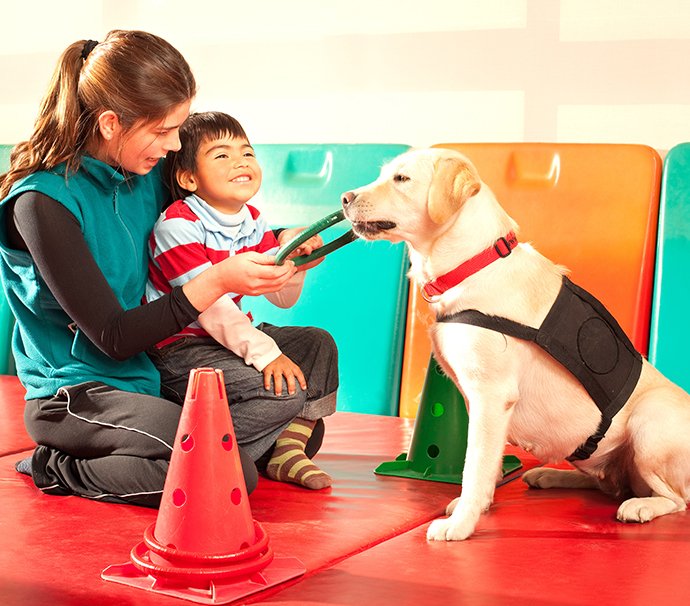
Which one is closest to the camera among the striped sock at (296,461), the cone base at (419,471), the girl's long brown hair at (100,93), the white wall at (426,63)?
the girl's long brown hair at (100,93)

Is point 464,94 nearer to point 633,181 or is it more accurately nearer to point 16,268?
point 633,181

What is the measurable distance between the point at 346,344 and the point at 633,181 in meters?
1.05

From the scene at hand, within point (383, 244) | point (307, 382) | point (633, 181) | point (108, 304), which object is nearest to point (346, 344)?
point (383, 244)

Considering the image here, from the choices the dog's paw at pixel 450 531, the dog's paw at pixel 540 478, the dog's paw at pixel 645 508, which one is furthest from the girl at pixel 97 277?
the dog's paw at pixel 645 508

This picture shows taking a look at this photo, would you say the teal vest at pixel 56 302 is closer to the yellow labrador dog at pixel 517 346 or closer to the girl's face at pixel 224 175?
the girl's face at pixel 224 175

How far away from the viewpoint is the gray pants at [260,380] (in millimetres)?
2270

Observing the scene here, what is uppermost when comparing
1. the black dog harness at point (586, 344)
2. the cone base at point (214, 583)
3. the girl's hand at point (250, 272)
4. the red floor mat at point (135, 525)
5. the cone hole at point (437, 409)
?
the girl's hand at point (250, 272)

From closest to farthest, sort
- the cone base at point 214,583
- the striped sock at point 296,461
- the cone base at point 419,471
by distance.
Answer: the cone base at point 214,583 < the striped sock at point 296,461 < the cone base at point 419,471

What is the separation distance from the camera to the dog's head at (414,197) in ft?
6.66

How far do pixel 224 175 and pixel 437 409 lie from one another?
0.79 m

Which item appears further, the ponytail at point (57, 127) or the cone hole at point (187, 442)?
the ponytail at point (57, 127)

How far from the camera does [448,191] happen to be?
2.03 metres

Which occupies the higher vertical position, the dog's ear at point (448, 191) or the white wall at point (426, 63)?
the white wall at point (426, 63)

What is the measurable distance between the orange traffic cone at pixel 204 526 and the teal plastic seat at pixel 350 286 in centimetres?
148
